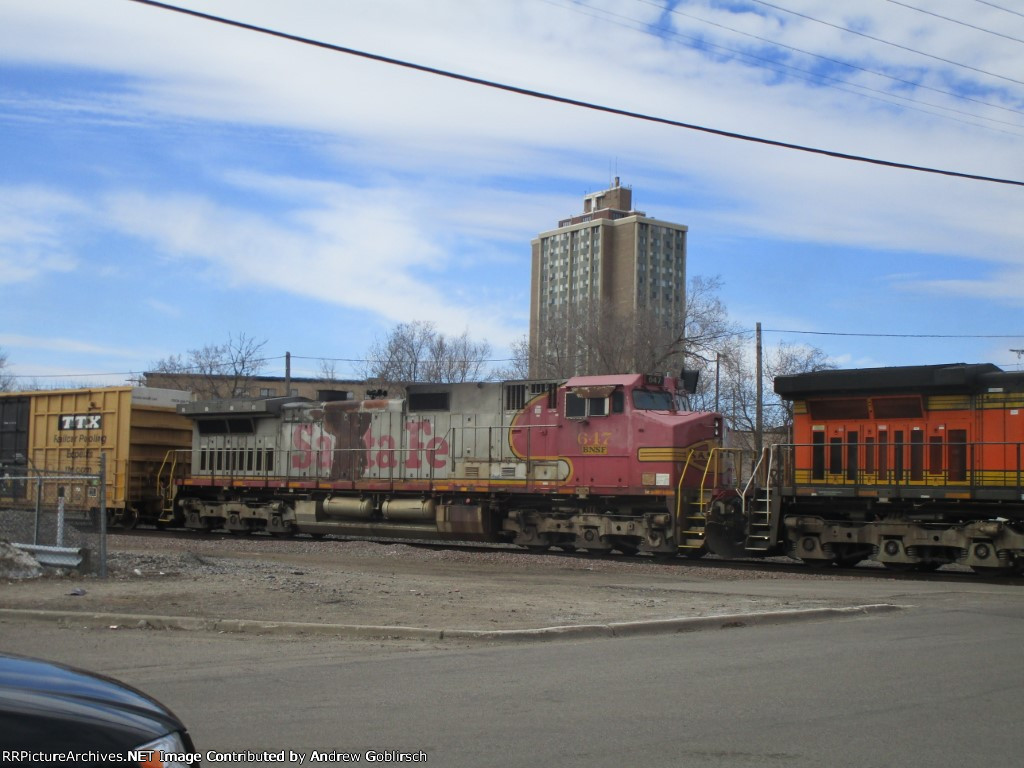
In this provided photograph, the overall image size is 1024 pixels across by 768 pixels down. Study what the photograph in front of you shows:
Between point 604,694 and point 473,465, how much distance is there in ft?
52.1

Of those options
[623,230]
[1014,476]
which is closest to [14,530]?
[1014,476]

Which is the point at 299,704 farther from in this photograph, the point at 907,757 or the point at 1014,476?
the point at 1014,476

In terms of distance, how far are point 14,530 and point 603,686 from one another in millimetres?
12490

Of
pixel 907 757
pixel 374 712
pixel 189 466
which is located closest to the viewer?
pixel 907 757

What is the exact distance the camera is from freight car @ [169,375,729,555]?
20.8m

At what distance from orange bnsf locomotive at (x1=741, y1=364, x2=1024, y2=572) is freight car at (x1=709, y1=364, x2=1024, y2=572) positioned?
0.8 inches

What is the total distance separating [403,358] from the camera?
205ft

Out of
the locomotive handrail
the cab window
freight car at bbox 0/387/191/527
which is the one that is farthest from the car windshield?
freight car at bbox 0/387/191/527

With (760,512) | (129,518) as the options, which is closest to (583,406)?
(760,512)

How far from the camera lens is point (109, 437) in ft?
92.3

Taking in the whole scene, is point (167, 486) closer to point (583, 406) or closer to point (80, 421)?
point (80, 421)

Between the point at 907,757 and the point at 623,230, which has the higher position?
the point at 623,230

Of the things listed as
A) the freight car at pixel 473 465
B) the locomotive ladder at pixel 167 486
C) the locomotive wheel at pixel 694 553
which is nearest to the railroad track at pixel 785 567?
the locomotive wheel at pixel 694 553

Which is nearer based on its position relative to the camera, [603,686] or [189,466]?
[603,686]
